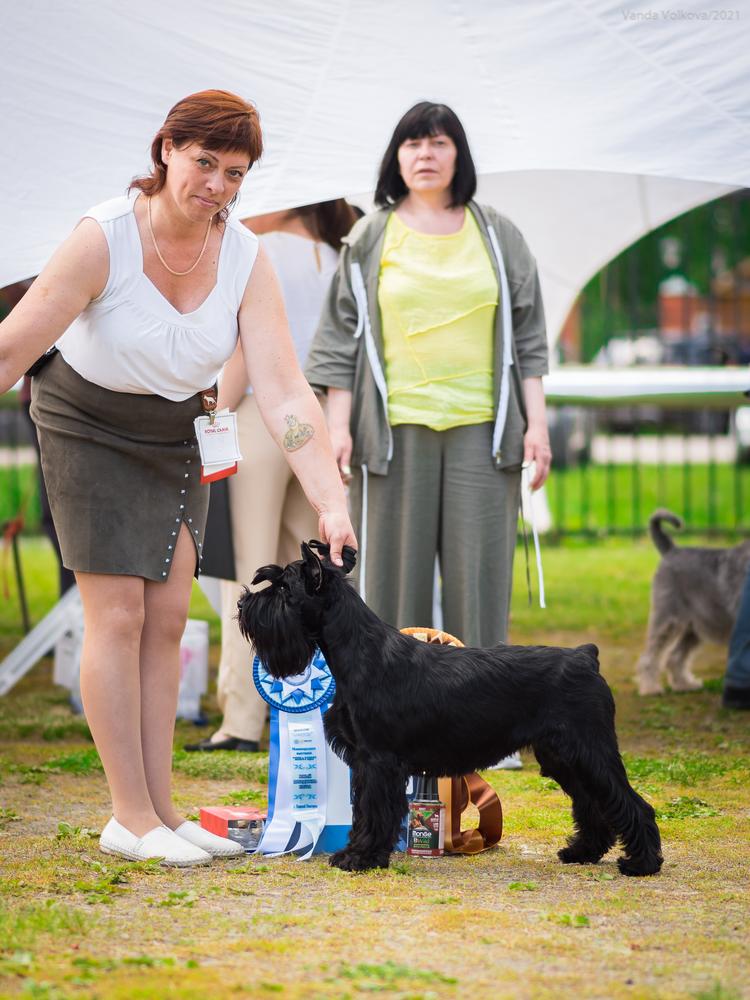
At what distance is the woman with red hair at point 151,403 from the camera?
319 centimetres

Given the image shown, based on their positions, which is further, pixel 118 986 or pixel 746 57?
pixel 746 57

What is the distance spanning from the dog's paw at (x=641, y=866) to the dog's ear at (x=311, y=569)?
1.04m

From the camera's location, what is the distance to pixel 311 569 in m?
3.29

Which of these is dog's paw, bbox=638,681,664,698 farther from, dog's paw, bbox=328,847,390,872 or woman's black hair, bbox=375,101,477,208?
dog's paw, bbox=328,847,390,872

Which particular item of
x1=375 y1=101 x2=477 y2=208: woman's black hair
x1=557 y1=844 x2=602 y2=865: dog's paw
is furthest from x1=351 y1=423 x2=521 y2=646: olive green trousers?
x1=557 y1=844 x2=602 y2=865: dog's paw

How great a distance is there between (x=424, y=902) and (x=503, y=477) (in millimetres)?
1935

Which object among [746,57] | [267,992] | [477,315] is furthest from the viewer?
[746,57]

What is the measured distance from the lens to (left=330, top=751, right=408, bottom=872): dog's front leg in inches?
131

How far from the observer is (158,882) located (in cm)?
321

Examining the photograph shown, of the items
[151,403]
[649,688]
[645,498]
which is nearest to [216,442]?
[151,403]

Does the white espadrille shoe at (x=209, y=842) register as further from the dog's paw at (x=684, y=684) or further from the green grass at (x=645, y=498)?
the green grass at (x=645, y=498)

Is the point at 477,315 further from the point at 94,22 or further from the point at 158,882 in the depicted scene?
the point at 158,882

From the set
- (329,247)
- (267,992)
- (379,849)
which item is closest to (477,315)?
(329,247)

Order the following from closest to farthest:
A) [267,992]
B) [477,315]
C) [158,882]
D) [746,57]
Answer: [267,992], [158,882], [477,315], [746,57]
